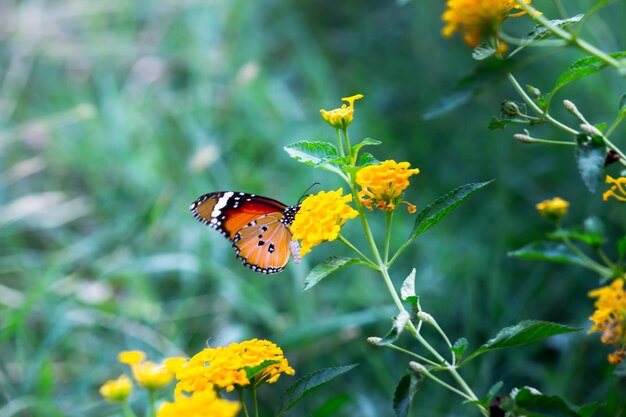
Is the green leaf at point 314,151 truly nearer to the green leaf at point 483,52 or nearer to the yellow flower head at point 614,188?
the green leaf at point 483,52

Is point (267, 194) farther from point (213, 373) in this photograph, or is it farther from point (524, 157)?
point (213, 373)

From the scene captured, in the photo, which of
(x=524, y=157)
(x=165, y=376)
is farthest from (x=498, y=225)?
(x=165, y=376)

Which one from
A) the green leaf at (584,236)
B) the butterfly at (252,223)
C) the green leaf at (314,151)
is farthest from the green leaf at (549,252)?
the butterfly at (252,223)

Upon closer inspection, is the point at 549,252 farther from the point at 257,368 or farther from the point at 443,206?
the point at 257,368

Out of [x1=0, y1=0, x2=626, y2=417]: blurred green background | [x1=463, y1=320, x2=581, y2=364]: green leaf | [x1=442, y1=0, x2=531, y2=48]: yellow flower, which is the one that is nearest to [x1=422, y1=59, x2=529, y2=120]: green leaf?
[x1=442, y1=0, x2=531, y2=48]: yellow flower

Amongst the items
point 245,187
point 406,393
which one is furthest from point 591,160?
point 245,187

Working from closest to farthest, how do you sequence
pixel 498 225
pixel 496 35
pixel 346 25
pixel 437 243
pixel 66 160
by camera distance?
pixel 496 35 < pixel 498 225 < pixel 437 243 < pixel 66 160 < pixel 346 25
